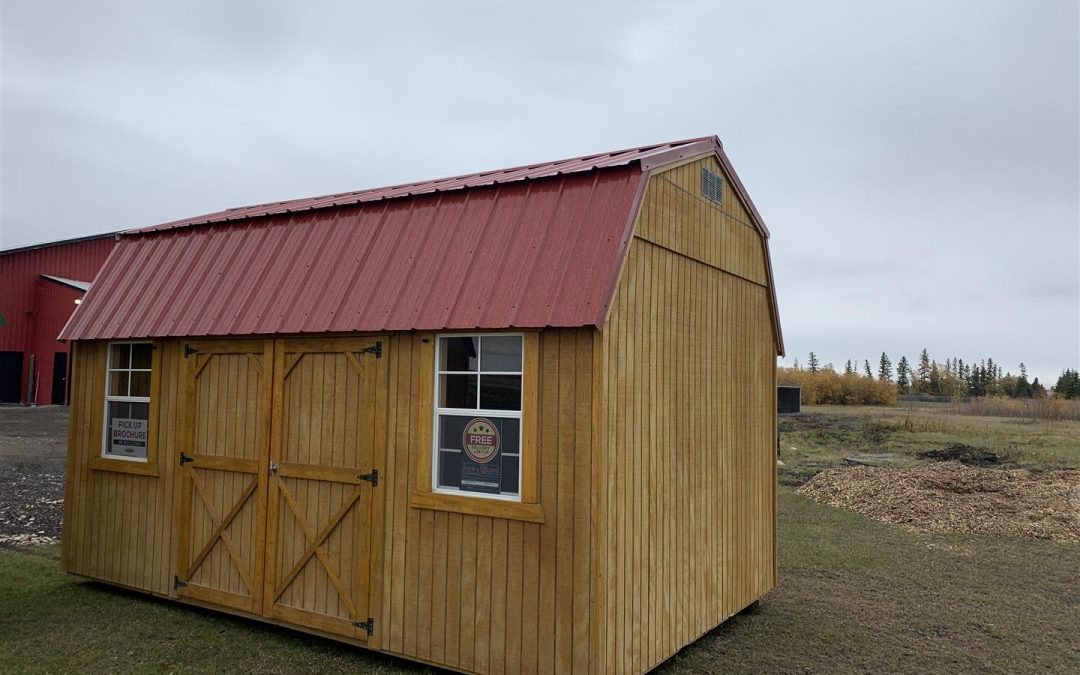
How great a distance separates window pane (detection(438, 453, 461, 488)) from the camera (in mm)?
5840

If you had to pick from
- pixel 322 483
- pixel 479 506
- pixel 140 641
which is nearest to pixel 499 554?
pixel 479 506

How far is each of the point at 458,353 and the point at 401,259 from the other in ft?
3.37

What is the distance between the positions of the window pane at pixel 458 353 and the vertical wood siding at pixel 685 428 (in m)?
1.10

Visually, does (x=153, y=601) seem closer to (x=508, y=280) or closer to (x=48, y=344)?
(x=508, y=280)

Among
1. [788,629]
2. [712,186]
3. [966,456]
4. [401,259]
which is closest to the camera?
[401,259]

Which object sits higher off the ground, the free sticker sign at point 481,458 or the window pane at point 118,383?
the window pane at point 118,383

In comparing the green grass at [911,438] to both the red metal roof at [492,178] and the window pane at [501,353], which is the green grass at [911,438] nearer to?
the red metal roof at [492,178]

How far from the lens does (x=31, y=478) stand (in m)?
14.7

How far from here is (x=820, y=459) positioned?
2130cm

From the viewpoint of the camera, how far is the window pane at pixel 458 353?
5.87 meters

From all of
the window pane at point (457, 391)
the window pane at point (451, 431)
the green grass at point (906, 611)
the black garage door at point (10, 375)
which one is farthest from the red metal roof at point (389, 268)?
the black garage door at point (10, 375)

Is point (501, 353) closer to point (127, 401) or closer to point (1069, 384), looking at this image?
point (127, 401)

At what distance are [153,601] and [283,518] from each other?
7.15 feet

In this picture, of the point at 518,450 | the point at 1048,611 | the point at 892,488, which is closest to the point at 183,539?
the point at 518,450
